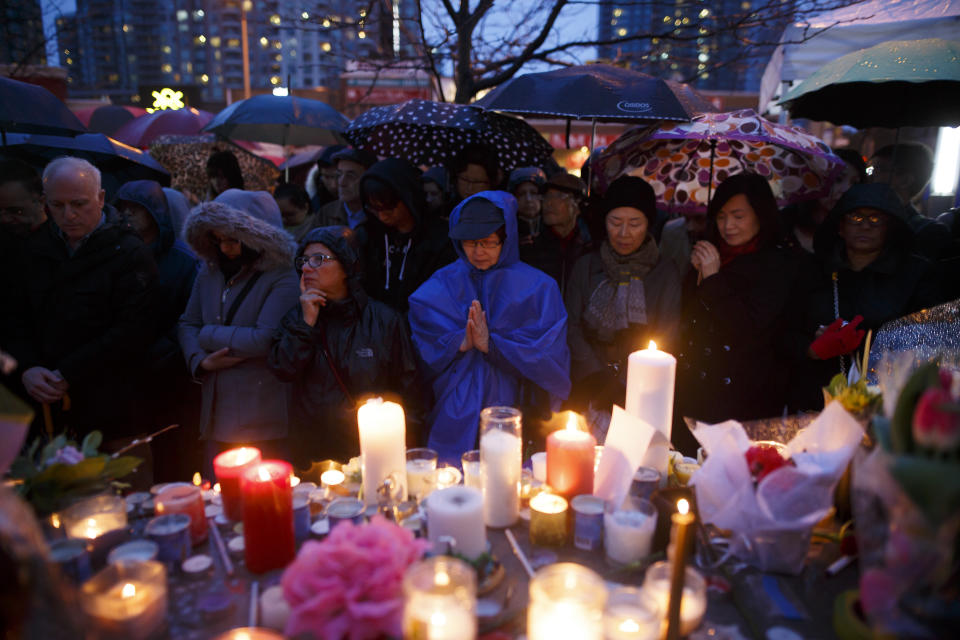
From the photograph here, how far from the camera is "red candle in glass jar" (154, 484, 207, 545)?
5.34 ft

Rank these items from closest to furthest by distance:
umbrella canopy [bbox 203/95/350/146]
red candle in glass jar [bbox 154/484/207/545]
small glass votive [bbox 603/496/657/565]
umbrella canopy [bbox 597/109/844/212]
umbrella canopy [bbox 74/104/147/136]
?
small glass votive [bbox 603/496/657/565] → red candle in glass jar [bbox 154/484/207/545] → umbrella canopy [bbox 597/109/844/212] → umbrella canopy [bbox 203/95/350/146] → umbrella canopy [bbox 74/104/147/136]

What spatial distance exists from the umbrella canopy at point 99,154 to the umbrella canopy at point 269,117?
2.48ft

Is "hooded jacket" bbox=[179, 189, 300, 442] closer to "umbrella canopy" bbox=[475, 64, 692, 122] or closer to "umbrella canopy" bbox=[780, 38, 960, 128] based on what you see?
"umbrella canopy" bbox=[475, 64, 692, 122]

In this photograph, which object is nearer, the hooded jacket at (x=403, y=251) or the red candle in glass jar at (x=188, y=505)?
the red candle in glass jar at (x=188, y=505)

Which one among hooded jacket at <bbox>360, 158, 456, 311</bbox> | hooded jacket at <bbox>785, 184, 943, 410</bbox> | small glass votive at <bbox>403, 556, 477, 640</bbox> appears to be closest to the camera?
small glass votive at <bbox>403, 556, 477, 640</bbox>

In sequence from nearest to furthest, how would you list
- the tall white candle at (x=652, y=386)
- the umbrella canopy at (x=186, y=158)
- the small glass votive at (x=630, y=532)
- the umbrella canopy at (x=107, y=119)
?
the small glass votive at (x=630, y=532), the tall white candle at (x=652, y=386), the umbrella canopy at (x=186, y=158), the umbrella canopy at (x=107, y=119)

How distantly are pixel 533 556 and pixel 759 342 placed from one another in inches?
79.0

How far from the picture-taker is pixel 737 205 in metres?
3.04

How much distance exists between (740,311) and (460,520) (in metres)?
2.14

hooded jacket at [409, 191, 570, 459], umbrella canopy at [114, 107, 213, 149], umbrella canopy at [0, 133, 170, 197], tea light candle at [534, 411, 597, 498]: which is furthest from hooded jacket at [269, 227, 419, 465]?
umbrella canopy at [114, 107, 213, 149]

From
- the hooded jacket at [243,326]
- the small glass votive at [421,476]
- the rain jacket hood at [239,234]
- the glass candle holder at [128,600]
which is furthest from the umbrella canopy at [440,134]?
the glass candle holder at [128,600]

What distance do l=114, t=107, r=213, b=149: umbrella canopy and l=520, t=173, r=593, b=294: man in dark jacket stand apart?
586 cm

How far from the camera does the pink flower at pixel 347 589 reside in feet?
3.62

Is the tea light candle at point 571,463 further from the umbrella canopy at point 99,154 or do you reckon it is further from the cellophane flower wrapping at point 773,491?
the umbrella canopy at point 99,154
